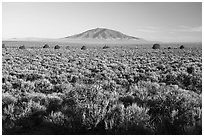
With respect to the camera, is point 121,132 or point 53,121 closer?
point 121,132

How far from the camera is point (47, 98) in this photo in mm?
6426

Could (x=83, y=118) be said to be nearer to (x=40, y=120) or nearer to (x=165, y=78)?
(x=40, y=120)

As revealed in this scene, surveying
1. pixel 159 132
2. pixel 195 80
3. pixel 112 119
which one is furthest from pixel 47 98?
pixel 195 80

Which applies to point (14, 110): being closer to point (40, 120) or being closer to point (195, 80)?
point (40, 120)

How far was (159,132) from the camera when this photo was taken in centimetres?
457

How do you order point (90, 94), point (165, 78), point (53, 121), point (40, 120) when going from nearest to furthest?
1. point (53, 121)
2. point (40, 120)
3. point (90, 94)
4. point (165, 78)

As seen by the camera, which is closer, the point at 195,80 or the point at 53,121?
the point at 53,121

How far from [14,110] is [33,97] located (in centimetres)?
92

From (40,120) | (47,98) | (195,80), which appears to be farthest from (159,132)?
(195,80)

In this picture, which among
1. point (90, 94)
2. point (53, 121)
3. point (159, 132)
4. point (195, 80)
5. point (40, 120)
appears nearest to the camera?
point (159, 132)

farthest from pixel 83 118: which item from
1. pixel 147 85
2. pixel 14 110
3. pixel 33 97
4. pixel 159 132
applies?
pixel 147 85

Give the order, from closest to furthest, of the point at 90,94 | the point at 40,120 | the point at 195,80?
the point at 40,120 → the point at 90,94 → the point at 195,80

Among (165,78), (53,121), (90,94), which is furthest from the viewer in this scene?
(165,78)

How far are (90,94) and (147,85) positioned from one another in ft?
7.90
